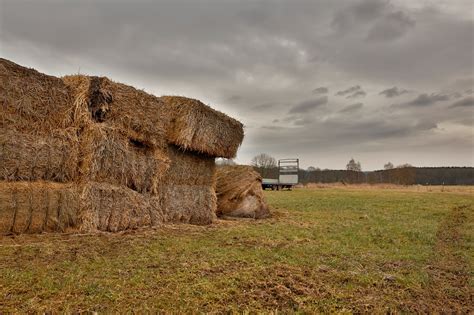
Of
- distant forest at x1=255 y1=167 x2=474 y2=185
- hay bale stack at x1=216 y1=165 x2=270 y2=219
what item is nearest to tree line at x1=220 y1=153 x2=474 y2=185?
distant forest at x1=255 y1=167 x2=474 y2=185

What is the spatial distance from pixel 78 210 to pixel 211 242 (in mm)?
3117

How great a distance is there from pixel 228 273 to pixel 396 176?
88.4 m

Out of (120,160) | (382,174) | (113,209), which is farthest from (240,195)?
(382,174)

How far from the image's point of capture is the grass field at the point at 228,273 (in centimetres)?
454

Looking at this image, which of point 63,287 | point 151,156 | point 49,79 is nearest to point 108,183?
point 151,156

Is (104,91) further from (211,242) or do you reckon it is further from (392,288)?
(392,288)

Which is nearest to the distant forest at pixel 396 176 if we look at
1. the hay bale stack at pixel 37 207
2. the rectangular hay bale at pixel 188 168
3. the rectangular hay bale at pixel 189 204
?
the rectangular hay bale at pixel 188 168

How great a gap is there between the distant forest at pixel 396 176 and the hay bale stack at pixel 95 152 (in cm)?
5779

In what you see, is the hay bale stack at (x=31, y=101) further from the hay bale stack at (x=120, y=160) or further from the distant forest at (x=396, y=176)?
the distant forest at (x=396, y=176)

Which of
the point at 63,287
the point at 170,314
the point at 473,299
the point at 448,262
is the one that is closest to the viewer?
the point at 170,314

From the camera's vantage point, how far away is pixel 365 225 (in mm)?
12969

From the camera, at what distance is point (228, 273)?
5773 millimetres

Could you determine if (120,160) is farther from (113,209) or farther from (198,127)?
(198,127)

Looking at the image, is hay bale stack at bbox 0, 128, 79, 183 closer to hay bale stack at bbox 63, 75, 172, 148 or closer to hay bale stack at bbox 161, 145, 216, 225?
hay bale stack at bbox 63, 75, 172, 148
